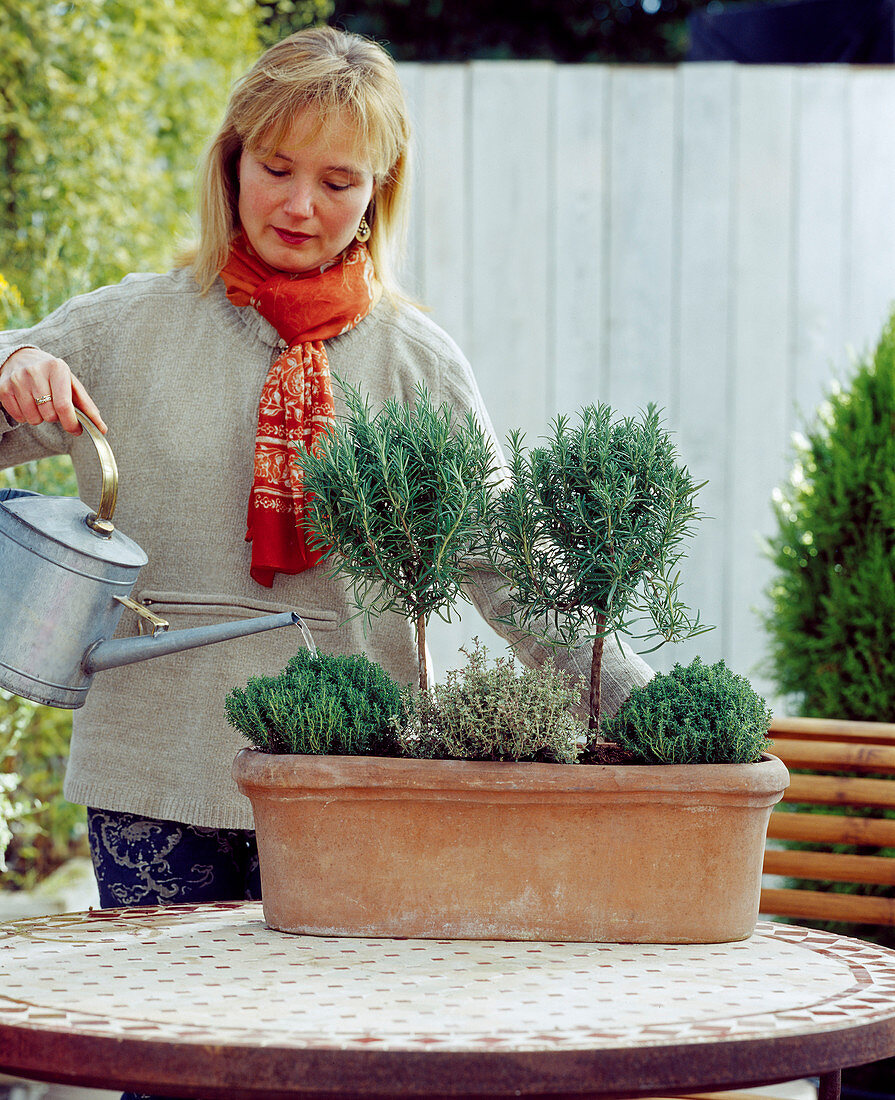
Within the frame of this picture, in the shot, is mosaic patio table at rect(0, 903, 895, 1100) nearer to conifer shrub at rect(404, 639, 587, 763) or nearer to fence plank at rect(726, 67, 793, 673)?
conifer shrub at rect(404, 639, 587, 763)

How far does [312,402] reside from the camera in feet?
4.52

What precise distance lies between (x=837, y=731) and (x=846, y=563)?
68 cm

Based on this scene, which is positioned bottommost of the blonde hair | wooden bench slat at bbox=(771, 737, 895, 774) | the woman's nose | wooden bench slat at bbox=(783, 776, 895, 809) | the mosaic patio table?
the mosaic patio table

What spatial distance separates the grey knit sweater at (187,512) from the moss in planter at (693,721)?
1.42 ft

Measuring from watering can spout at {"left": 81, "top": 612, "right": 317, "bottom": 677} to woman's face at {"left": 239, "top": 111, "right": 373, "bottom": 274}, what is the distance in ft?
1.63

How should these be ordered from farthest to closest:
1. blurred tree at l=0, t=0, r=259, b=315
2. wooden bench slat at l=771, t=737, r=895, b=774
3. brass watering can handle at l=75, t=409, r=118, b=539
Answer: blurred tree at l=0, t=0, r=259, b=315 → wooden bench slat at l=771, t=737, r=895, b=774 → brass watering can handle at l=75, t=409, r=118, b=539

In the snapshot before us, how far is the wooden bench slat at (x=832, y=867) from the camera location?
169 cm

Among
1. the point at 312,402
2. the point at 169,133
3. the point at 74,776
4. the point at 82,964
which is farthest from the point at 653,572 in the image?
the point at 169,133

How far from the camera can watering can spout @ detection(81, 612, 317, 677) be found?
1.15 meters

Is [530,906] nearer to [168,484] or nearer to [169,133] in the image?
[168,484]

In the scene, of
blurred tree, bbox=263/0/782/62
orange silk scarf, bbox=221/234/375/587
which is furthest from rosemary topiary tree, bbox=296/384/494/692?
blurred tree, bbox=263/0/782/62

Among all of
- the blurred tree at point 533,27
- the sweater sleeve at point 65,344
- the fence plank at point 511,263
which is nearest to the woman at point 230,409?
the sweater sleeve at point 65,344

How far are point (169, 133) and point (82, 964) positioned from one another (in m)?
3.00

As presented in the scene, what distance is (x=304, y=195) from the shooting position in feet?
4.54
